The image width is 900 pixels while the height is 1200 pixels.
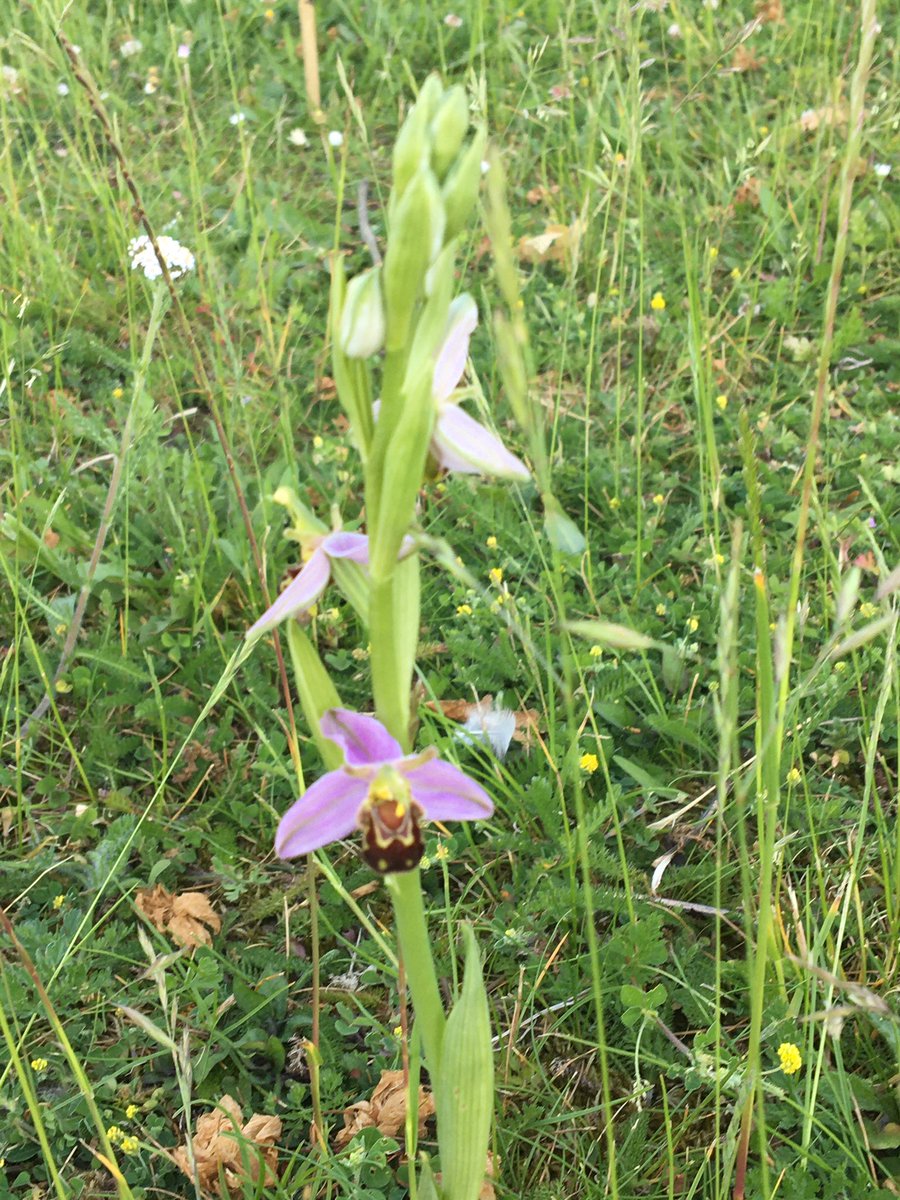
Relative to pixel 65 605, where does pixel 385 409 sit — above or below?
above

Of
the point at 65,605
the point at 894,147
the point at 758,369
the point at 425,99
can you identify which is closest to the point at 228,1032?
the point at 65,605

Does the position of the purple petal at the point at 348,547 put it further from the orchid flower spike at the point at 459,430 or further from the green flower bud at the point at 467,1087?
the green flower bud at the point at 467,1087

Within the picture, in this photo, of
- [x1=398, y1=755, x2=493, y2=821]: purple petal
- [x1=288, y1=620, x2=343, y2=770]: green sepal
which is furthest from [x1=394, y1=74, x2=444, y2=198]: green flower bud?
[x1=398, y1=755, x2=493, y2=821]: purple petal

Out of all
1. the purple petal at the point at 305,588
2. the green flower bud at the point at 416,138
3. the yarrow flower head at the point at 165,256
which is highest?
the green flower bud at the point at 416,138

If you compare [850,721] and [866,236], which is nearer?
[850,721]

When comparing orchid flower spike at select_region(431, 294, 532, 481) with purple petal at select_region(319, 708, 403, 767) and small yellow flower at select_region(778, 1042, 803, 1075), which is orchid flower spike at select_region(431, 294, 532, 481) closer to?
purple petal at select_region(319, 708, 403, 767)

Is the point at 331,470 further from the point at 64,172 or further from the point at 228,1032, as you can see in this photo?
the point at 64,172

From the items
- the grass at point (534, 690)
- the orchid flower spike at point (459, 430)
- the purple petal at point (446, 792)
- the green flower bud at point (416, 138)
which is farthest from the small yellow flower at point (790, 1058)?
the green flower bud at point (416, 138)
